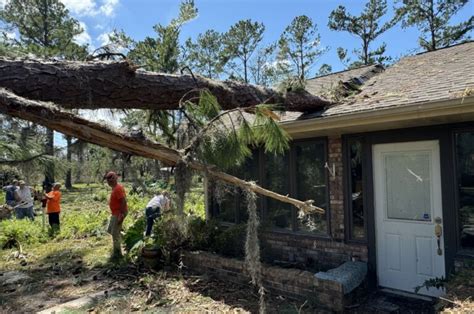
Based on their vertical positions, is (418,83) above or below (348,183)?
above

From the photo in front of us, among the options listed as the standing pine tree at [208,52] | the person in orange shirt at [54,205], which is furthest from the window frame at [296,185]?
the standing pine tree at [208,52]

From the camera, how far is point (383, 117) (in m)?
4.95

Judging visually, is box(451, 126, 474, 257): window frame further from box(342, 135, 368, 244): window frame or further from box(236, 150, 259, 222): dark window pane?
box(236, 150, 259, 222): dark window pane

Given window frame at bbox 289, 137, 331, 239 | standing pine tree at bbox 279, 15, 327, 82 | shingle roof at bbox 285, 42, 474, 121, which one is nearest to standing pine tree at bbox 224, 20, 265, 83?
standing pine tree at bbox 279, 15, 327, 82

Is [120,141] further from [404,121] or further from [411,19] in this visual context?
[411,19]

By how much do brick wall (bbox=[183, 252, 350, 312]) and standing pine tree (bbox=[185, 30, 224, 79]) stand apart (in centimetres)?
2546

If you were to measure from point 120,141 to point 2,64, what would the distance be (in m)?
1.95

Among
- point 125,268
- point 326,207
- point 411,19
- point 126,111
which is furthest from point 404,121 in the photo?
point 411,19

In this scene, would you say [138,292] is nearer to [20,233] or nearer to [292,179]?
[292,179]

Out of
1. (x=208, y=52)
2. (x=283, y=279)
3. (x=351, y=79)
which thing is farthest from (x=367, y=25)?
(x=283, y=279)

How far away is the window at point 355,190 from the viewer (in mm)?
5934

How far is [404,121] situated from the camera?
5008mm

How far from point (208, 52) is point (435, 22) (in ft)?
55.2

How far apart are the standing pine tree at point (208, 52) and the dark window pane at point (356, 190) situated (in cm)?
2562
